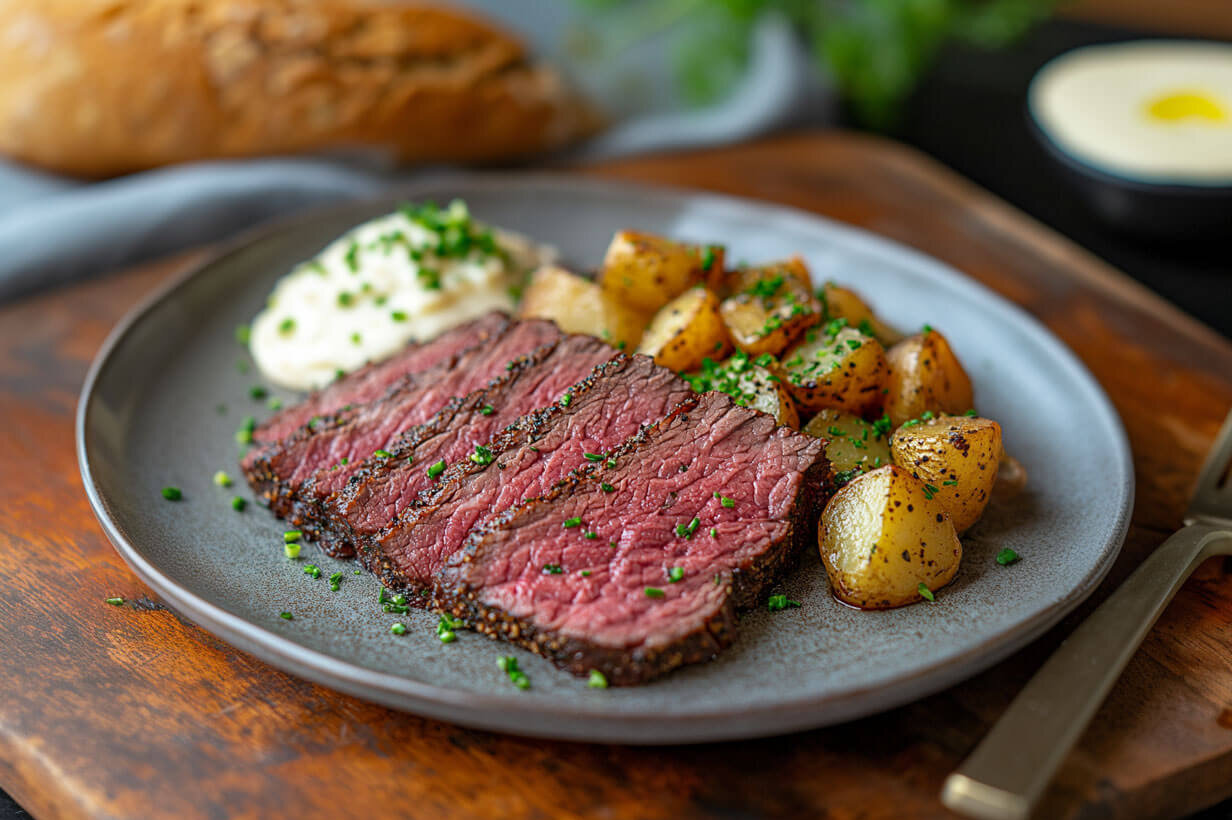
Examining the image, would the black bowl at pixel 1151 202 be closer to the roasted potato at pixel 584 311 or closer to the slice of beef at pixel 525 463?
the roasted potato at pixel 584 311

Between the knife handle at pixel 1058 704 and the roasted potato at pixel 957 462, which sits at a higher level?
the roasted potato at pixel 957 462

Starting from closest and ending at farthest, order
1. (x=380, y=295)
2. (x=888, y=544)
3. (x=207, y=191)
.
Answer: (x=888, y=544), (x=380, y=295), (x=207, y=191)

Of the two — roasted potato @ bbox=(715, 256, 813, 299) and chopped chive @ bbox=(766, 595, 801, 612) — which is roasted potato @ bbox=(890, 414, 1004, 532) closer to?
chopped chive @ bbox=(766, 595, 801, 612)

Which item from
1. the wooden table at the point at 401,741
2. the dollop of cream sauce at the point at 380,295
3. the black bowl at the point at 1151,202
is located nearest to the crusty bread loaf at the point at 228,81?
the dollop of cream sauce at the point at 380,295

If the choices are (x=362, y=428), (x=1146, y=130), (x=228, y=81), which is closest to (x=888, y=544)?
(x=362, y=428)

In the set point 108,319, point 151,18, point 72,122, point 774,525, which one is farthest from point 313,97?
point 774,525

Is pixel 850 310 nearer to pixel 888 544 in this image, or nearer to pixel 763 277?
pixel 763 277

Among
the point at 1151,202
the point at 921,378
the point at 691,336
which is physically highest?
the point at 691,336
